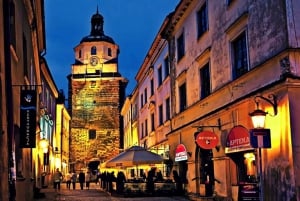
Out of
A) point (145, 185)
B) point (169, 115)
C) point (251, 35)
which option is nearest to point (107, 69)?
point (169, 115)

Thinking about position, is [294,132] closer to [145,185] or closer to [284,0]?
[284,0]

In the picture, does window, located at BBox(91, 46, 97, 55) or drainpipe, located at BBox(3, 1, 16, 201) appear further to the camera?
window, located at BBox(91, 46, 97, 55)

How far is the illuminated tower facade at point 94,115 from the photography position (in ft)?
202

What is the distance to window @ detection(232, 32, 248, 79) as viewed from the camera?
15727 millimetres

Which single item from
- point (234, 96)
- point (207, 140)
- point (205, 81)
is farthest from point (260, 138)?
point (205, 81)

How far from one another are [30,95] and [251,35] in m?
6.82

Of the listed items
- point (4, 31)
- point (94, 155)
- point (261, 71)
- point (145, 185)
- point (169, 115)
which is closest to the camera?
point (4, 31)

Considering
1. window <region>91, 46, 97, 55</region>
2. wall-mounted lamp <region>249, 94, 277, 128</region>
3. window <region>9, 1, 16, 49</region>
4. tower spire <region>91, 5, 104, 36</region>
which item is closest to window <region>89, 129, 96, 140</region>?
window <region>91, 46, 97, 55</region>

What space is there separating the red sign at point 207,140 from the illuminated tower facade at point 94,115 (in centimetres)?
4515

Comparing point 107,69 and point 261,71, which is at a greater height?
point 107,69

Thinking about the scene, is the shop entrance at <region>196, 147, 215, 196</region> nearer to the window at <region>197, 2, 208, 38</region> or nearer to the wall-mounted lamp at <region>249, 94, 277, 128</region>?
the window at <region>197, 2, 208, 38</region>

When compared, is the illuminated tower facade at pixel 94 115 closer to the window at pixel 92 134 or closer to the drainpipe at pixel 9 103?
the window at pixel 92 134

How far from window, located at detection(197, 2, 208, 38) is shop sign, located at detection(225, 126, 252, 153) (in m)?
6.28

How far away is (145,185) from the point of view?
78.3 feet
